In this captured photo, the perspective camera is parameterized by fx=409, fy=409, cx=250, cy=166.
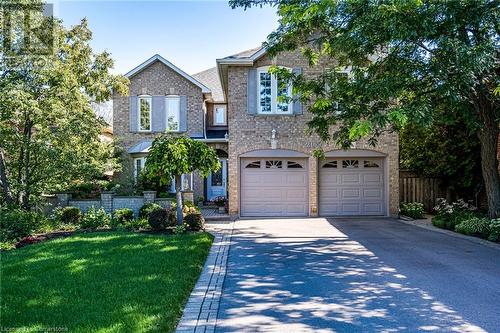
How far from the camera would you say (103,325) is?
14.9 ft

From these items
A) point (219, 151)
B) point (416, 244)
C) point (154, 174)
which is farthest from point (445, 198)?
point (154, 174)

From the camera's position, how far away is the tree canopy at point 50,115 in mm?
Answer: 11953

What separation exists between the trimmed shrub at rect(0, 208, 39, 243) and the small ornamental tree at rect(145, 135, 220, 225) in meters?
3.58

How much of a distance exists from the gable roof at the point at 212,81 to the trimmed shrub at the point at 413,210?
38.1ft

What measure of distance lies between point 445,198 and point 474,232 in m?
6.53

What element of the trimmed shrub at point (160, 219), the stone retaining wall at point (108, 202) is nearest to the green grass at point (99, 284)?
the trimmed shrub at point (160, 219)

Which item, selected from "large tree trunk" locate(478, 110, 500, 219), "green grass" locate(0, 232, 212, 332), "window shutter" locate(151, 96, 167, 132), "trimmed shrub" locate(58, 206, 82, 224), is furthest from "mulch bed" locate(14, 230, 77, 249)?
"large tree trunk" locate(478, 110, 500, 219)

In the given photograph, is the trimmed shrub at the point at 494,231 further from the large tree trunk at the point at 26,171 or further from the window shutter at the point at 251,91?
the large tree trunk at the point at 26,171

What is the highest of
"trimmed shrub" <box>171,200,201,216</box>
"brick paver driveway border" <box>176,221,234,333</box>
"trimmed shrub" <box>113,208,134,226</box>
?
"trimmed shrub" <box>171,200,201,216</box>

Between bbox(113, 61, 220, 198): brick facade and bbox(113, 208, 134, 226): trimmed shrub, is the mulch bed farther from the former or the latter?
bbox(113, 61, 220, 198): brick facade

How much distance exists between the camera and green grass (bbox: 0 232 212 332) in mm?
4719

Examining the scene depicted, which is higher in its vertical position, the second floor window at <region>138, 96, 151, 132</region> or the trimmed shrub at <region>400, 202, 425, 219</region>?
the second floor window at <region>138, 96, 151, 132</region>

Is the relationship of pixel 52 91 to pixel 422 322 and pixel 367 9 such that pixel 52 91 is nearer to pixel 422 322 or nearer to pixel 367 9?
pixel 367 9

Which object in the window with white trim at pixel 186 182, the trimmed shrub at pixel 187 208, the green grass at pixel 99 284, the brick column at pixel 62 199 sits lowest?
the green grass at pixel 99 284
